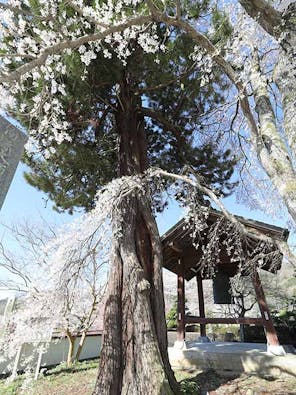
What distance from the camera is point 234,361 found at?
18.1 ft

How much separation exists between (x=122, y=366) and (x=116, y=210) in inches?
92.9

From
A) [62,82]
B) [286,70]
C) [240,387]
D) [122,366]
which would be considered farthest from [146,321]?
[62,82]

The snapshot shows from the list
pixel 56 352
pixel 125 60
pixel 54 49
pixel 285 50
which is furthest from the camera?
pixel 56 352

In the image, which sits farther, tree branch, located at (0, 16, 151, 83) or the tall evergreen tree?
the tall evergreen tree

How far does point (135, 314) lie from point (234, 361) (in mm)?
3118

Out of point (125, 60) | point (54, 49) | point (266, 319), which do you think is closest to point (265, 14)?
point (54, 49)

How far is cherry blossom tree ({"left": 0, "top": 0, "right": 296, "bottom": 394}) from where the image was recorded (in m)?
2.97

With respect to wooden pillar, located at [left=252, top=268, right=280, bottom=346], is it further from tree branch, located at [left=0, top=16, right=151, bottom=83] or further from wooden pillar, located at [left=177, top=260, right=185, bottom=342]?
tree branch, located at [left=0, top=16, right=151, bottom=83]

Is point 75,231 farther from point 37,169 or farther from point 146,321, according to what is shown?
point 37,169

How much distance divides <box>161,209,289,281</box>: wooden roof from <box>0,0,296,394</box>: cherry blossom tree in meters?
1.24

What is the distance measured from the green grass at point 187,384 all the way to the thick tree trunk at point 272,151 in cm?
324

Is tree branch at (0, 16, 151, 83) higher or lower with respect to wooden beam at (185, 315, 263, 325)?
higher

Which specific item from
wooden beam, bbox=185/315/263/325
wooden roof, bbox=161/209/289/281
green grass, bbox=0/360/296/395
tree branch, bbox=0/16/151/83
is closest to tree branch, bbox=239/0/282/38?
tree branch, bbox=0/16/151/83

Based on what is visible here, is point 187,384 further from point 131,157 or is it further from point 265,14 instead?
point 265,14
